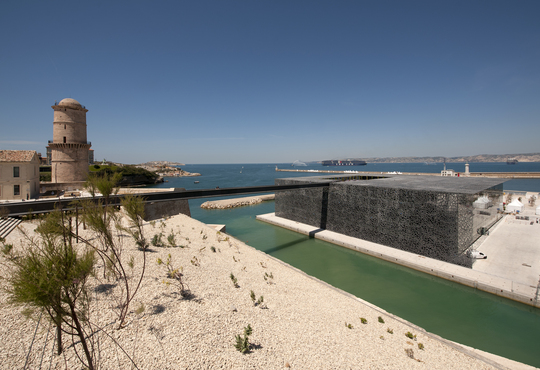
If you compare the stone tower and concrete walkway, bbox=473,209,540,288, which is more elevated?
the stone tower

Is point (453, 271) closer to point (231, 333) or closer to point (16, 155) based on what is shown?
point (231, 333)

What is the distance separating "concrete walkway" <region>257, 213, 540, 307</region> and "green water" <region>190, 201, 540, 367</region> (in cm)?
28

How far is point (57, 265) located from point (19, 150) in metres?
23.7

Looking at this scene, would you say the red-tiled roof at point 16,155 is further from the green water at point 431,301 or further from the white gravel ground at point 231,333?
the green water at point 431,301

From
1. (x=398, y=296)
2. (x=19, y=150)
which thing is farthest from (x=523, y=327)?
(x=19, y=150)

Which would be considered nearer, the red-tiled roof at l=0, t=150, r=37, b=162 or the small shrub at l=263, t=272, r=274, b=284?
the small shrub at l=263, t=272, r=274, b=284

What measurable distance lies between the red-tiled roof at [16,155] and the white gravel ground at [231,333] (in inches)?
699

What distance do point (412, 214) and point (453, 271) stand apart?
3217mm

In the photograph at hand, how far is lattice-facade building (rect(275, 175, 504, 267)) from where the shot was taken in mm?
11383

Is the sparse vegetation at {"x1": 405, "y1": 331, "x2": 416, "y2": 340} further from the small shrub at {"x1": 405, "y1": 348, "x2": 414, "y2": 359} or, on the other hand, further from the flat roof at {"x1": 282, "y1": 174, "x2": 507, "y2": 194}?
the flat roof at {"x1": 282, "y1": 174, "x2": 507, "y2": 194}

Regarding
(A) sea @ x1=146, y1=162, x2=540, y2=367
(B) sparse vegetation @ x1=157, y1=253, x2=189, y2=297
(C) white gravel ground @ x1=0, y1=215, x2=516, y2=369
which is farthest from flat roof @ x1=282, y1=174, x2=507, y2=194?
(B) sparse vegetation @ x1=157, y1=253, x2=189, y2=297

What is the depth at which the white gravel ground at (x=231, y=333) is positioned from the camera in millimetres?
3986

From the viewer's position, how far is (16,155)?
18062 millimetres

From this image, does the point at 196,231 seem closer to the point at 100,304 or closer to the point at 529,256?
the point at 100,304
